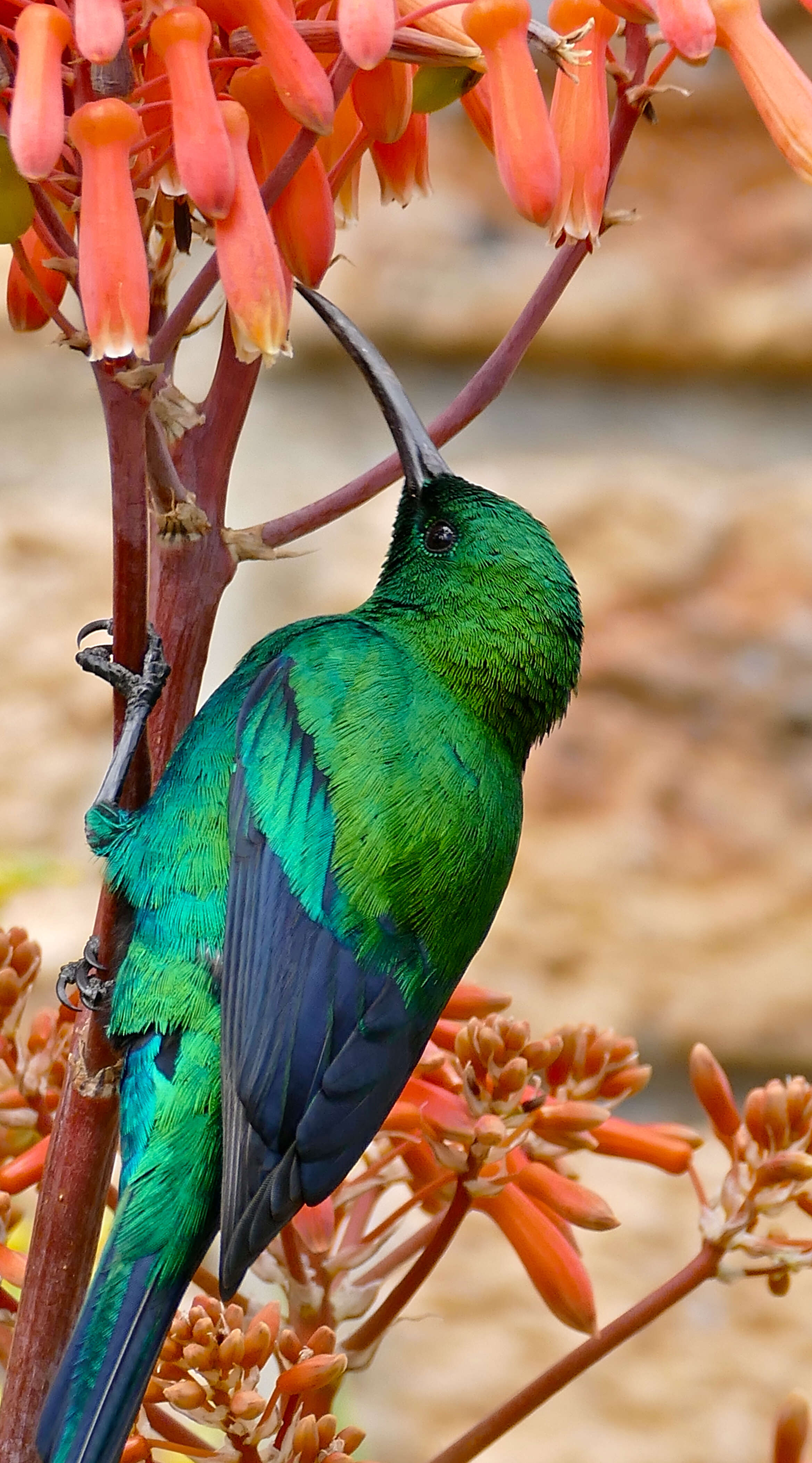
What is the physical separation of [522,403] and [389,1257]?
832 mm

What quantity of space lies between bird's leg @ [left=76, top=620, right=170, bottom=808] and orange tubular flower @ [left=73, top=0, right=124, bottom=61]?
0.20 m

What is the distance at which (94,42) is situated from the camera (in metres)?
0.48

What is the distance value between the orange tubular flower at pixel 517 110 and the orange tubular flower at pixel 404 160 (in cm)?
8

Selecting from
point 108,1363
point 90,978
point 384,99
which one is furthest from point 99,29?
point 108,1363

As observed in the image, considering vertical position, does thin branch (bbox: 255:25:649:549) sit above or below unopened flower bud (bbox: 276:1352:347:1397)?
above

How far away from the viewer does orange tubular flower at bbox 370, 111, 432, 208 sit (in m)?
0.66

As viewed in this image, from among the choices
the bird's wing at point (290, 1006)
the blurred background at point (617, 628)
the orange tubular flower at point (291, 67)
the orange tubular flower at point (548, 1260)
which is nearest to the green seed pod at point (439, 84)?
the orange tubular flower at point (291, 67)

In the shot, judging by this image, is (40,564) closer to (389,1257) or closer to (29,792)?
(29,792)

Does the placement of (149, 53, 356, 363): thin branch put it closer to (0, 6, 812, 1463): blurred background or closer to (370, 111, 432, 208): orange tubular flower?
(370, 111, 432, 208): orange tubular flower

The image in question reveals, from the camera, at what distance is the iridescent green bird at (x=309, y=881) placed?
718 millimetres

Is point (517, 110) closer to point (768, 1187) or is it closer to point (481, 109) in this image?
point (481, 109)

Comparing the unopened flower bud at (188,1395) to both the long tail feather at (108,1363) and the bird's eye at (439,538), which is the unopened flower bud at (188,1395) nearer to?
the long tail feather at (108,1363)

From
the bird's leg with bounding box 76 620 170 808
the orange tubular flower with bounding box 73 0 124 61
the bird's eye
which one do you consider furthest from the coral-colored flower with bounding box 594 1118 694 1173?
the orange tubular flower with bounding box 73 0 124 61

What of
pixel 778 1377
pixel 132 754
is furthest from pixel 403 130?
pixel 778 1377
